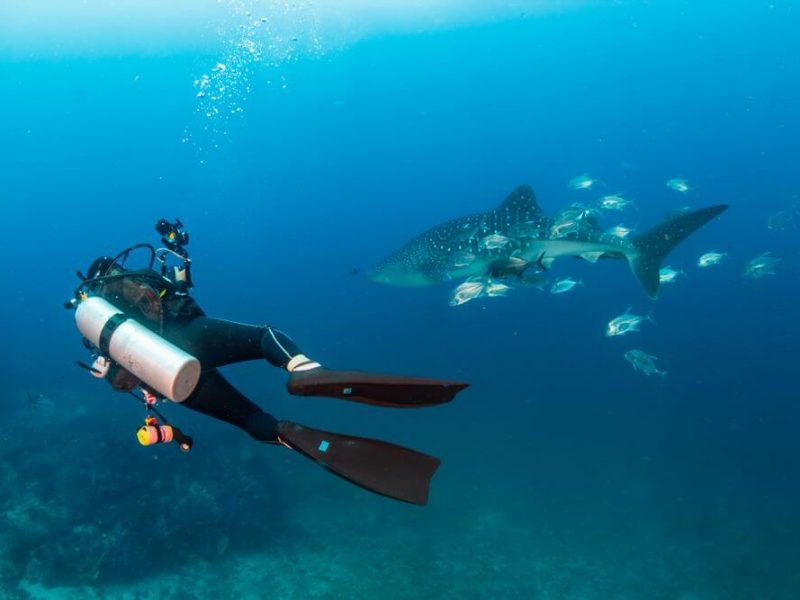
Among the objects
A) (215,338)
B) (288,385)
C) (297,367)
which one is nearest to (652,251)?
(297,367)

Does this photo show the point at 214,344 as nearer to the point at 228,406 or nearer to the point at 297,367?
the point at 228,406

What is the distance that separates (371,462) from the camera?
3.61 meters

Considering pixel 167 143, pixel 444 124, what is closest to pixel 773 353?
pixel 444 124

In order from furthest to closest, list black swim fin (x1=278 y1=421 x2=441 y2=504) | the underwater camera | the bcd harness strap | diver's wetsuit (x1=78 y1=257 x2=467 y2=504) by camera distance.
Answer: the underwater camera < the bcd harness strap < diver's wetsuit (x1=78 y1=257 x2=467 y2=504) < black swim fin (x1=278 y1=421 x2=441 y2=504)

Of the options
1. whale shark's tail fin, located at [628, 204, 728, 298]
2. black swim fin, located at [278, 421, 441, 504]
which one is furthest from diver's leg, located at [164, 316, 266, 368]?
whale shark's tail fin, located at [628, 204, 728, 298]

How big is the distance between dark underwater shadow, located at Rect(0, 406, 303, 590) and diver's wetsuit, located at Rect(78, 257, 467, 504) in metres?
10.8

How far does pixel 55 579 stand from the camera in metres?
12.3

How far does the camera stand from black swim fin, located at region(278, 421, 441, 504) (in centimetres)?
346

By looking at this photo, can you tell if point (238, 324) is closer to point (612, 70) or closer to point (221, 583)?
point (221, 583)

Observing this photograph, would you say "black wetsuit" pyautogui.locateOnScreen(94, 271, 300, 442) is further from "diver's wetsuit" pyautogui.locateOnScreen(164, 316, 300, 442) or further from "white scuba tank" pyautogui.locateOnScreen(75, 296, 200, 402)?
"white scuba tank" pyautogui.locateOnScreen(75, 296, 200, 402)

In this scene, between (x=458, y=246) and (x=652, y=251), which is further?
(x=458, y=246)

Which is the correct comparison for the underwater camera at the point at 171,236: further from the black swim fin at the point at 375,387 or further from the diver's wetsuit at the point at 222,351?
the black swim fin at the point at 375,387

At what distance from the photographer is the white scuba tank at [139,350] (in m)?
3.71

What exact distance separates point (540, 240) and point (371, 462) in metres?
8.49
